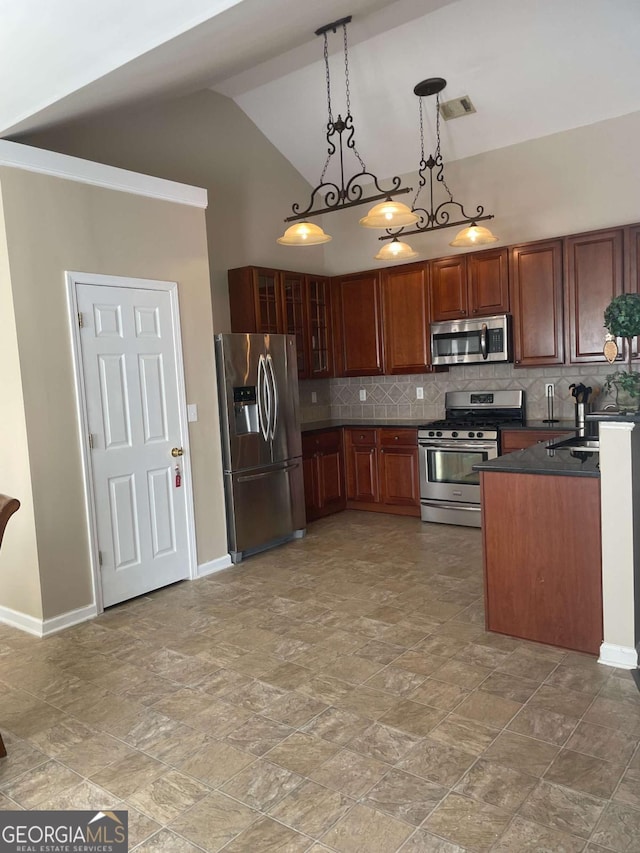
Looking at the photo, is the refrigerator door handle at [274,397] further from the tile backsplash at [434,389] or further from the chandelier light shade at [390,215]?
the chandelier light shade at [390,215]

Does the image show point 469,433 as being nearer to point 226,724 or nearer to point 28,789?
point 226,724

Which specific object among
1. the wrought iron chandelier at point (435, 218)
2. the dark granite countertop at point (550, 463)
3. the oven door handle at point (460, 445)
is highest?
the wrought iron chandelier at point (435, 218)

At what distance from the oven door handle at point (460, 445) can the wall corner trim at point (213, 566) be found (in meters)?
2.05

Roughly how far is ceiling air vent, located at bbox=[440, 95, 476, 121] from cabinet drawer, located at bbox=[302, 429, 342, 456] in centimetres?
298

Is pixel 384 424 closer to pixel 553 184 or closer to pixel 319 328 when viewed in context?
pixel 319 328

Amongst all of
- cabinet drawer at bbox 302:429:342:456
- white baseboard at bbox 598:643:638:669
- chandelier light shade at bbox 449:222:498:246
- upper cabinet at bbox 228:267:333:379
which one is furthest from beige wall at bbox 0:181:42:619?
white baseboard at bbox 598:643:638:669

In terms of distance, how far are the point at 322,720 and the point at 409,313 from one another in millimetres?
4199

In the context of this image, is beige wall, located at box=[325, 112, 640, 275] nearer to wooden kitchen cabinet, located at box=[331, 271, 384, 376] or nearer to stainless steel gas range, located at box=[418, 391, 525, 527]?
wooden kitchen cabinet, located at box=[331, 271, 384, 376]

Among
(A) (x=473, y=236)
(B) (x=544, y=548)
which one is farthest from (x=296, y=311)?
(B) (x=544, y=548)

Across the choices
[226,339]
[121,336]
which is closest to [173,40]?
[121,336]

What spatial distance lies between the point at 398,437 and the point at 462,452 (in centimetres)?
69

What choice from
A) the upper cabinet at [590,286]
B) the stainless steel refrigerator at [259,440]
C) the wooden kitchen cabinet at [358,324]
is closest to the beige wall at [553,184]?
the upper cabinet at [590,286]

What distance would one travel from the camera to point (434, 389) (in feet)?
20.6

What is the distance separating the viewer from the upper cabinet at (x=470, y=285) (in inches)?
214
